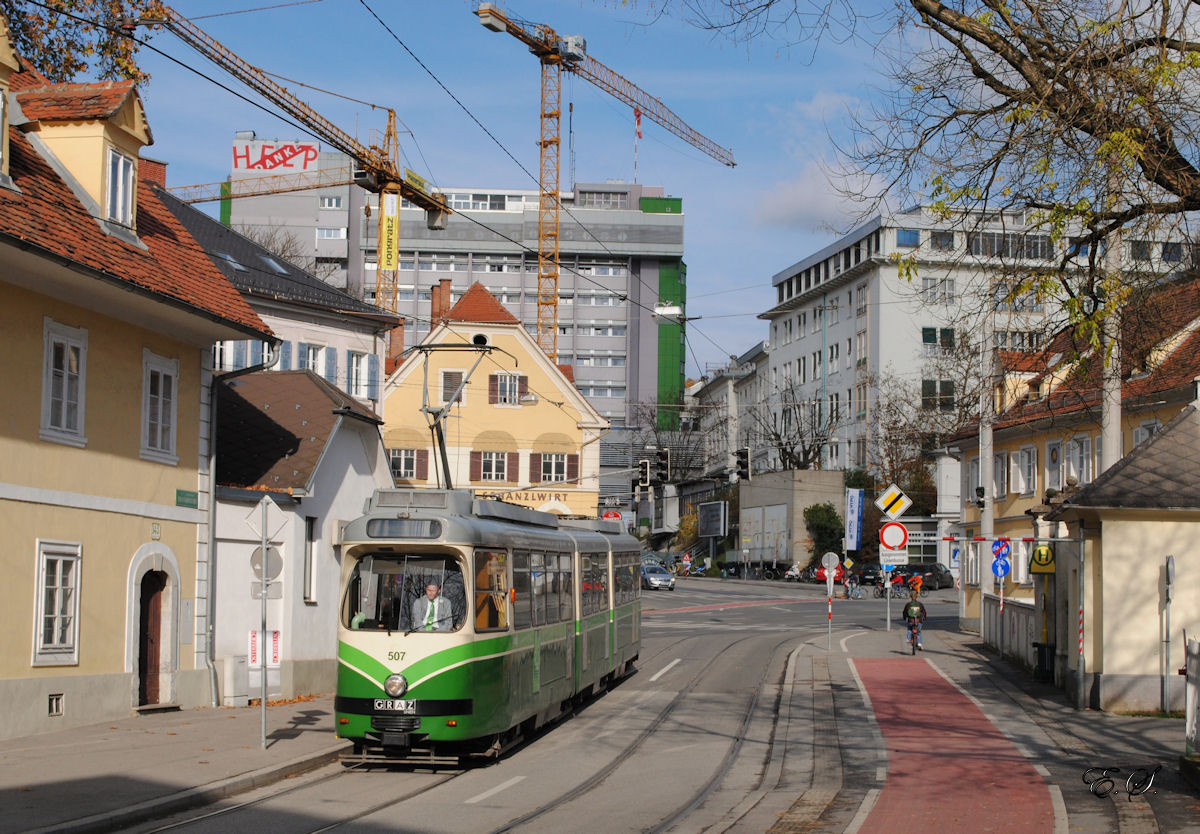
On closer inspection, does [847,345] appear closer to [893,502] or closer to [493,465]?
[493,465]

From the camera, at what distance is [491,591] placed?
1672 centimetres

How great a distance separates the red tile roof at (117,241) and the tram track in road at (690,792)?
28.7 feet

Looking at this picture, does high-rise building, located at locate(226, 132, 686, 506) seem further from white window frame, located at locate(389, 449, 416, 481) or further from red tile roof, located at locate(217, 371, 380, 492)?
red tile roof, located at locate(217, 371, 380, 492)

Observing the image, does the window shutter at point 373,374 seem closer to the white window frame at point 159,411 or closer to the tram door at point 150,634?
the white window frame at point 159,411

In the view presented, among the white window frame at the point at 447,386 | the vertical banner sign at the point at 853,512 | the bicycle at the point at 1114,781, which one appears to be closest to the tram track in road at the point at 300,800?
the bicycle at the point at 1114,781

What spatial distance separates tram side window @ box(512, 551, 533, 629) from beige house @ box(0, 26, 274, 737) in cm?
594

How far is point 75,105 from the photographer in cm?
1966

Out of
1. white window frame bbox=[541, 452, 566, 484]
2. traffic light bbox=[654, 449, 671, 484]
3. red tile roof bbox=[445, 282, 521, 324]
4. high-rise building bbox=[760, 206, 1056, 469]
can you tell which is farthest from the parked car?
traffic light bbox=[654, 449, 671, 484]

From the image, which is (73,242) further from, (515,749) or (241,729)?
(515,749)

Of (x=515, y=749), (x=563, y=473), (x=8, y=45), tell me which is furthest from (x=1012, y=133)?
(x=563, y=473)

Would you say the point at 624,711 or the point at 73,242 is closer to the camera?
the point at 73,242

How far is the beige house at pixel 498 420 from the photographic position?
204 ft

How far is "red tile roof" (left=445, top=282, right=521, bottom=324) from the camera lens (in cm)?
6341

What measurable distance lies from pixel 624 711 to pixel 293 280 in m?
22.5
